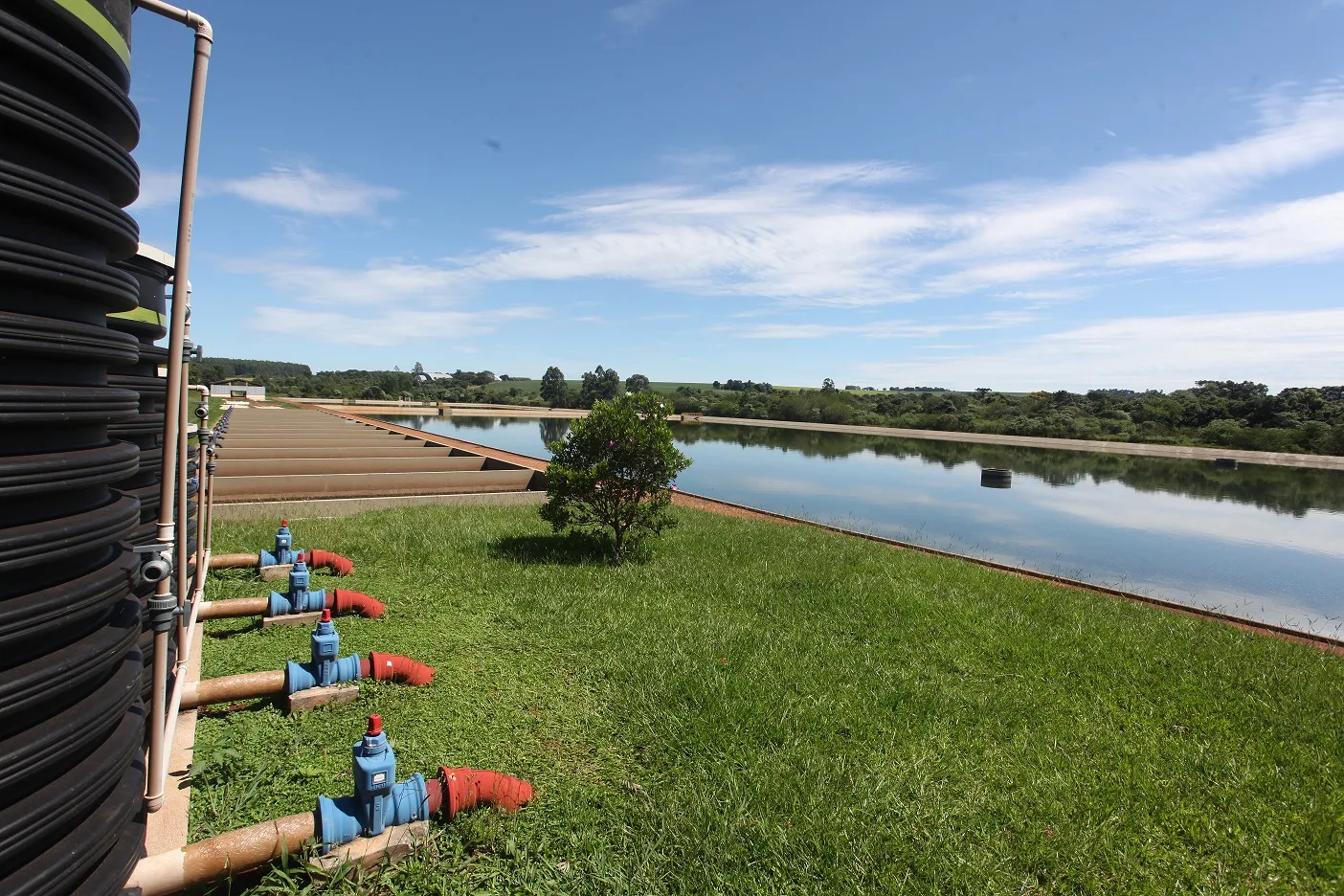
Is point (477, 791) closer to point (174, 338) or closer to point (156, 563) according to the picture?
point (156, 563)

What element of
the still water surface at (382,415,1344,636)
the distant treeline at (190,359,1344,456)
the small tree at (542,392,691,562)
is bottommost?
the still water surface at (382,415,1344,636)

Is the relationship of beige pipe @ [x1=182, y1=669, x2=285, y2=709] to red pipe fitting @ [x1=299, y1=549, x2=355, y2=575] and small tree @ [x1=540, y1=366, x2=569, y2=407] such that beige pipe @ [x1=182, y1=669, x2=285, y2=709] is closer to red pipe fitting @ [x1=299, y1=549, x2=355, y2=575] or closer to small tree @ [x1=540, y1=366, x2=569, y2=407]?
red pipe fitting @ [x1=299, y1=549, x2=355, y2=575]

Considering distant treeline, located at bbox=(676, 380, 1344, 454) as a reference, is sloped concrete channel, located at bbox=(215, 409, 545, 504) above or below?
below

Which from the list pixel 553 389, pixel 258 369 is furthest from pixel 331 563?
pixel 258 369

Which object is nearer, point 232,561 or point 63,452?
point 63,452

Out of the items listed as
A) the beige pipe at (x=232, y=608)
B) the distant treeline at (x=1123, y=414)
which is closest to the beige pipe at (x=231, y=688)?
the beige pipe at (x=232, y=608)

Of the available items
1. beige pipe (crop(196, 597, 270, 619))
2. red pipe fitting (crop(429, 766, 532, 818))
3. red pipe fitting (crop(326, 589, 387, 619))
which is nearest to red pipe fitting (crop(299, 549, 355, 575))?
red pipe fitting (crop(326, 589, 387, 619))

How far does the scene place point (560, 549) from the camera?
716 centimetres

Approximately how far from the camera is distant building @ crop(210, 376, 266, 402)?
36.0 m

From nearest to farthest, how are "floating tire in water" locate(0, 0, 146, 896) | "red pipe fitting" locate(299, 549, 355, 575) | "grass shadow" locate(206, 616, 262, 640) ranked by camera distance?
"floating tire in water" locate(0, 0, 146, 896) < "grass shadow" locate(206, 616, 262, 640) < "red pipe fitting" locate(299, 549, 355, 575)

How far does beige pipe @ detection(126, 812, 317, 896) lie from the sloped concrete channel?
23.5 feet

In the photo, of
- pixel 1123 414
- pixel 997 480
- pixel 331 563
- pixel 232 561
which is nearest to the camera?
pixel 232 561

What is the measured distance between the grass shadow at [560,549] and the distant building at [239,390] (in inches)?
1331

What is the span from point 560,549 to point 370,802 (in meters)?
4.91
